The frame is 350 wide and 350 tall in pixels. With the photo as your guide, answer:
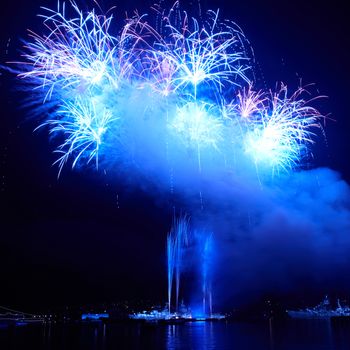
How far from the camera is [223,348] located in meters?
36.9

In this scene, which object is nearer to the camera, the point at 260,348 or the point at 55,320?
the point at 260,348

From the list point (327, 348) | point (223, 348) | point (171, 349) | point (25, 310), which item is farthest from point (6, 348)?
point (25, 310)

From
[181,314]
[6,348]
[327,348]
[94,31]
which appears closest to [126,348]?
[6,348]

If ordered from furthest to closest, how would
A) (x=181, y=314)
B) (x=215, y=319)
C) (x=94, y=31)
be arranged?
(x=215, y=319), (x=181, y=314), (x=94, y=31)

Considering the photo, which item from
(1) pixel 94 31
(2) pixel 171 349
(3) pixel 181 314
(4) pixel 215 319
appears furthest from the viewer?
(4) pixel 215 319

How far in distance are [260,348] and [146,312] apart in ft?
527

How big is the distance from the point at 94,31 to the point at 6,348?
3066 cm

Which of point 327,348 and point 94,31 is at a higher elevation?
point 94,31

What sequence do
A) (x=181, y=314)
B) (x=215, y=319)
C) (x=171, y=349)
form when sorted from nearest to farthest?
(x=171, y=349) → (x=181, y=314) → (x=215, y=319)

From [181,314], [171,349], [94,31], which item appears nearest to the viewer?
[94,31]

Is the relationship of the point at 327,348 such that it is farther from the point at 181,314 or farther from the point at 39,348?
the point at 181,314

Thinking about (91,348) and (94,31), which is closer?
(94,31)

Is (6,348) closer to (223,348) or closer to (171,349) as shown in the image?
(171,349)

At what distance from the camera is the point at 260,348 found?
36.7 meters
